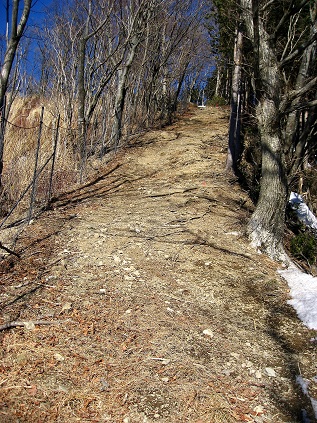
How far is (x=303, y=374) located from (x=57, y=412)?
175 centimetres

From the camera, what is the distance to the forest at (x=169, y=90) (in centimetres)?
538

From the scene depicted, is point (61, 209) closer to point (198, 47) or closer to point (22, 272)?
point (22, 272)

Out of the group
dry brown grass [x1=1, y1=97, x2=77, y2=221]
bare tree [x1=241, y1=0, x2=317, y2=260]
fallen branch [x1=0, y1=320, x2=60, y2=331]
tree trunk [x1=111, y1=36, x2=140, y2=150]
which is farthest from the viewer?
tree trunk [x1=111, y1=36, x2=140, y2=150]

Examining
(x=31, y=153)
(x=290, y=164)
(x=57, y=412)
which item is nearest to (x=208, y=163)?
(x=290, y=164)

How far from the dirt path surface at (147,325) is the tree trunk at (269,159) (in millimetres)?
297

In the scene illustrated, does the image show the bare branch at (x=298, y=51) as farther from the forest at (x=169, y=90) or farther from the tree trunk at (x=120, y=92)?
the tree trunk at (x=120, y=92)

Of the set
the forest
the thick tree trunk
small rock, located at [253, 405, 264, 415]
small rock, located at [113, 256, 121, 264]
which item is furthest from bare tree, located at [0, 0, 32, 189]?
small rock, located at [253, 405, 264, 415]

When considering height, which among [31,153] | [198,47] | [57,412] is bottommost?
[57,412]

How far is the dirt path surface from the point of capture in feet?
8.26

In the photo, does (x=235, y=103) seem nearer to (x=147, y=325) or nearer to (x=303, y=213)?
(x=303, y=213)

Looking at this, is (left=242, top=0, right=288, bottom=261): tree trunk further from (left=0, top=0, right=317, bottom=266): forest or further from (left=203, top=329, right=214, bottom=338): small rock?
(left=203, top=329, right=214, bottom=338): small rock

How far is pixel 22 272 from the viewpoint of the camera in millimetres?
4066

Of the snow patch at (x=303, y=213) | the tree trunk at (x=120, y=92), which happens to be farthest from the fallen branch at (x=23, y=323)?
the tree trunk at (x=120, y=92)

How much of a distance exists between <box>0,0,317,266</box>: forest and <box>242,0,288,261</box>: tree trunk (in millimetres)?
13
